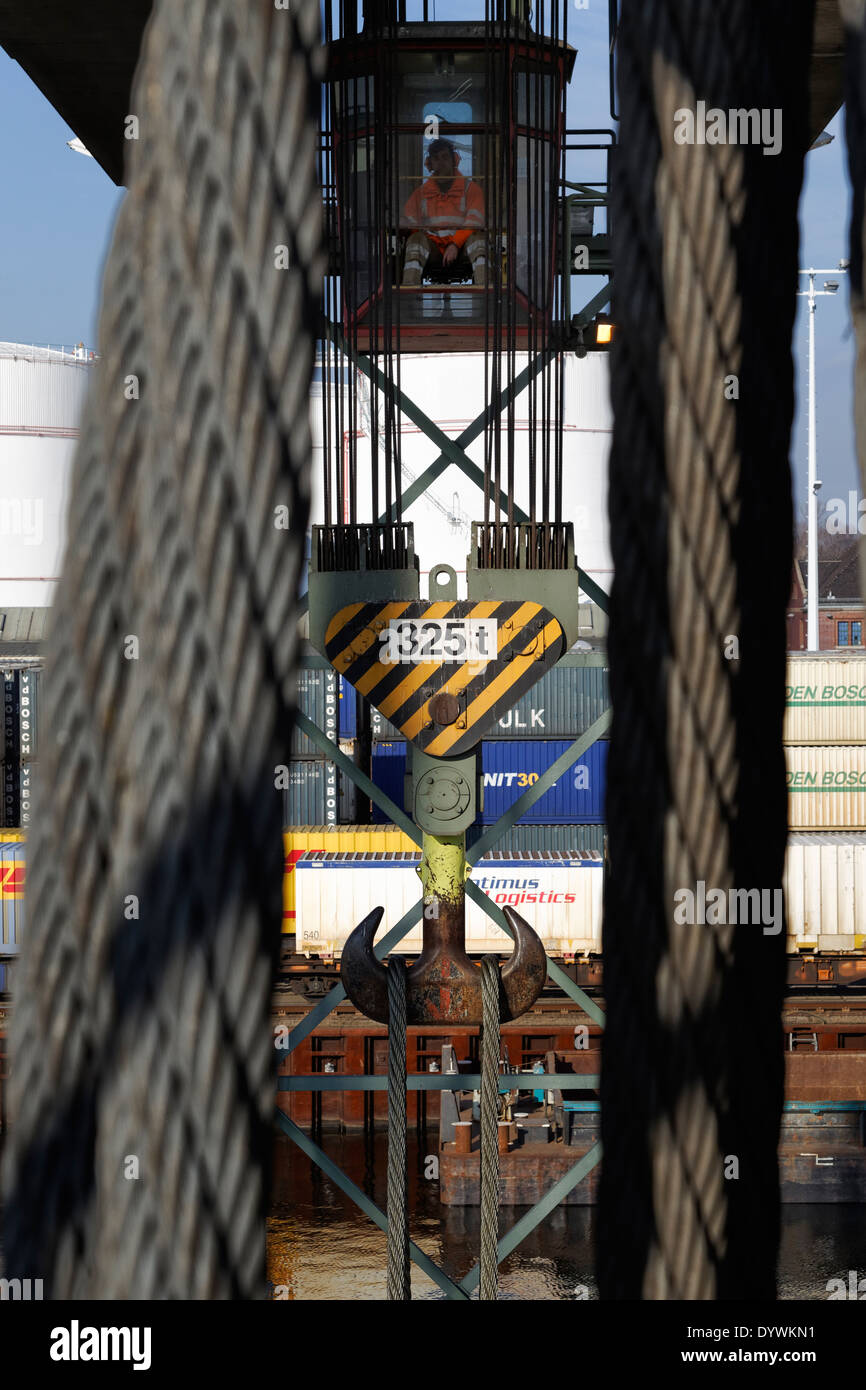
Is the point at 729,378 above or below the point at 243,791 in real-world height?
above

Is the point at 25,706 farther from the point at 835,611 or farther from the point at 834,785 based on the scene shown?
the point at 835,611

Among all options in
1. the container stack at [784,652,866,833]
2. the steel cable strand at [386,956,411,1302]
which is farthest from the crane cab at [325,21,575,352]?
the container stack at [784,652,866,833]

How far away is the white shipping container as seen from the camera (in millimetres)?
21141

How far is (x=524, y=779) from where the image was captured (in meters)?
24.3

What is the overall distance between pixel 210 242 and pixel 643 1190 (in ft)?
Answer: 2.19

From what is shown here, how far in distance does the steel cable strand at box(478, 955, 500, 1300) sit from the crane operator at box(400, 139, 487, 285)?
4.38 meters

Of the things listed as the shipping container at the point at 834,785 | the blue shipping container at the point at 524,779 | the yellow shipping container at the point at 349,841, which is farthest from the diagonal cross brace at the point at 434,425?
the shipping container at the point at 834,785

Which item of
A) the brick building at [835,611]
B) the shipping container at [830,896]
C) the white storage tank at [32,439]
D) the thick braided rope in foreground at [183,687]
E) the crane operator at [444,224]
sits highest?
the white storage tank at [32,439]

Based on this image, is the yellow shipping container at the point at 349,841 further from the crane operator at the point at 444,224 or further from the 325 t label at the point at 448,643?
the 325 t label at the point at 448,643

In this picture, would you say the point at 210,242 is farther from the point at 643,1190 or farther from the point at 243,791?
the point at 643,1190

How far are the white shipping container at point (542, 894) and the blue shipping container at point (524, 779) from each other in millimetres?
2323

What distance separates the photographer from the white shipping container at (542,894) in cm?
2114
